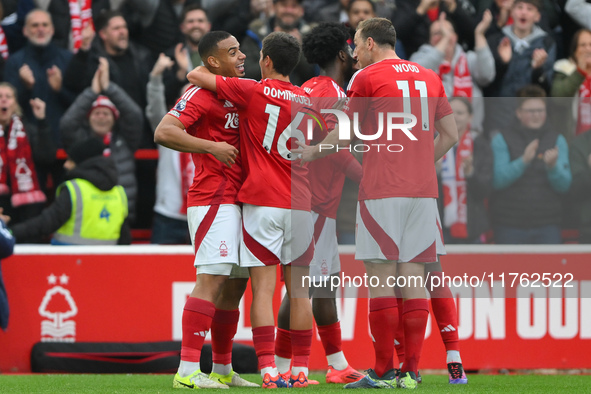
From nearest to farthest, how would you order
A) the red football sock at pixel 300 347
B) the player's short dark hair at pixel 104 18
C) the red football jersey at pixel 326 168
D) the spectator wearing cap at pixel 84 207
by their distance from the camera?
the red football sock at pixel 300 347 → the red football jersey at pixel 326 168 → the spectator wearing cap at pixel 84 207 → the player's short dark hair at pixel 104 18

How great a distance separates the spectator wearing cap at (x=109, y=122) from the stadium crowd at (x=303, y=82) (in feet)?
0.05

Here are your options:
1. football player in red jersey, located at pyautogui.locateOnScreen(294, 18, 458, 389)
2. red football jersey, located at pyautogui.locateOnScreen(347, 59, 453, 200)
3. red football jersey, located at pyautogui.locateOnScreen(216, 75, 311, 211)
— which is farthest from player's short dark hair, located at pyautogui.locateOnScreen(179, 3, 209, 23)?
red football jersey, located at pyautogui.locateOnScreen(347, 59, 453, 200)

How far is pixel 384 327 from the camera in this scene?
Answer: 4.93 metres

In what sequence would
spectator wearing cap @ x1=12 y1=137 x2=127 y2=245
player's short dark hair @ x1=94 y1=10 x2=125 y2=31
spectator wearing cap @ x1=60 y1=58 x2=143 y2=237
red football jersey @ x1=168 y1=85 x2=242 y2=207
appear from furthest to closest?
player's short dark hair @ x1=94 y1=10 x2=125 y2=31 → spectator wearing cap @ x1=60 y1=58 x2=143 y2=237 → spectator wearing cap @ x1=12 y1=137 x2=127 y2=245 → red football jersey @ x1=168 y1=85 x2=242 y2=207

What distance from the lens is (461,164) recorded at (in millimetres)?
7918

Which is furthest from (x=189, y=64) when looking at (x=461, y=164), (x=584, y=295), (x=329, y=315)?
(x=584, y=295)

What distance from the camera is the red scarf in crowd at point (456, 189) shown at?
305 inches

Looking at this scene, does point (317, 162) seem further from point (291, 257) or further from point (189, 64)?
point (189, 64)

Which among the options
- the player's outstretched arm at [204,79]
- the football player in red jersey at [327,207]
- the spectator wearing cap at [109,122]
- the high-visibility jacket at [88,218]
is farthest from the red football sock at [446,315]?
the spectator wearing cap at [109,122]

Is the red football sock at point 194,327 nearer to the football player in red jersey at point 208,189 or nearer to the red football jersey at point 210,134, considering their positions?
the football player in red jersey at point 208,189

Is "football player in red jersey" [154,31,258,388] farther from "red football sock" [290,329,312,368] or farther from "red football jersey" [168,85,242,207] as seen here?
"red football sock" [290,329,312,368]

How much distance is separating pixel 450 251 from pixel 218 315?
263 centimetres

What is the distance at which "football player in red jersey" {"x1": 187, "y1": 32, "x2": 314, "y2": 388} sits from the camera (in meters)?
5.07

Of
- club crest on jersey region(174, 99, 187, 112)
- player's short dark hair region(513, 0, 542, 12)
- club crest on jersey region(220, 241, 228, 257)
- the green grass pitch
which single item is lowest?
the green grass pitch
